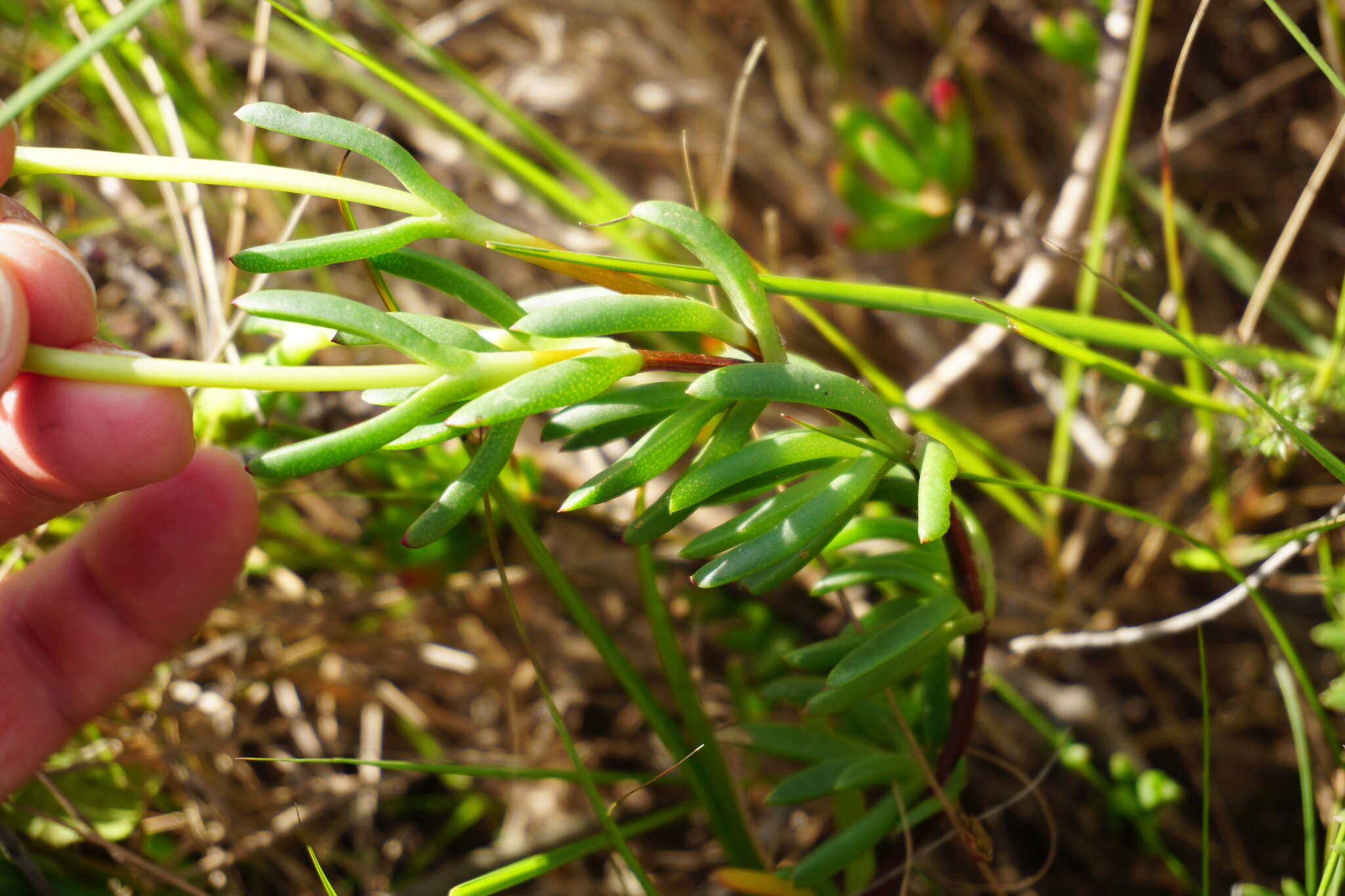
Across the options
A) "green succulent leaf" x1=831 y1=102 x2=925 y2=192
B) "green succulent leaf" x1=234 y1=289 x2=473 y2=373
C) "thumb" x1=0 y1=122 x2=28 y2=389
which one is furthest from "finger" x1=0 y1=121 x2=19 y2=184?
"green succulent leaf" x1=831 y1=102 x2=925 y2=192

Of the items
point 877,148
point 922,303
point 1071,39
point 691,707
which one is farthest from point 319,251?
point 1071,39

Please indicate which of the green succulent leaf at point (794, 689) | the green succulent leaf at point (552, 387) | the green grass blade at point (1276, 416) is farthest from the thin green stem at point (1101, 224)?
the green succulent leaf at point (552, 387)

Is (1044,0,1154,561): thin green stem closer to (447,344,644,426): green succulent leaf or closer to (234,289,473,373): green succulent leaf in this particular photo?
(447,344,644,426): green succulent leaf

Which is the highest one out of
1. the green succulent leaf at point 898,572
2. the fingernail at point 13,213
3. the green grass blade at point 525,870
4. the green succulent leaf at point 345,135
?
the green succulent leaf at point 345,135

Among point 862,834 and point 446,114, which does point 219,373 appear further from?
point 862,834

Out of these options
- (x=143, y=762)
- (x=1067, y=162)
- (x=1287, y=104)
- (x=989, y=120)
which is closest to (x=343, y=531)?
(x=143, y=762)

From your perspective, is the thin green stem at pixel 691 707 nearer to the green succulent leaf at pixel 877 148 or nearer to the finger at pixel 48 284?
the finger at pixel 48 284

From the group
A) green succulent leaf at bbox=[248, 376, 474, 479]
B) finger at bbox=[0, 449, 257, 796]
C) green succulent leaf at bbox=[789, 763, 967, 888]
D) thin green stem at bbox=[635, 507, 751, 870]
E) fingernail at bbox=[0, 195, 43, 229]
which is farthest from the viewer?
finger at bbox=[0, 449, 257, 796]
